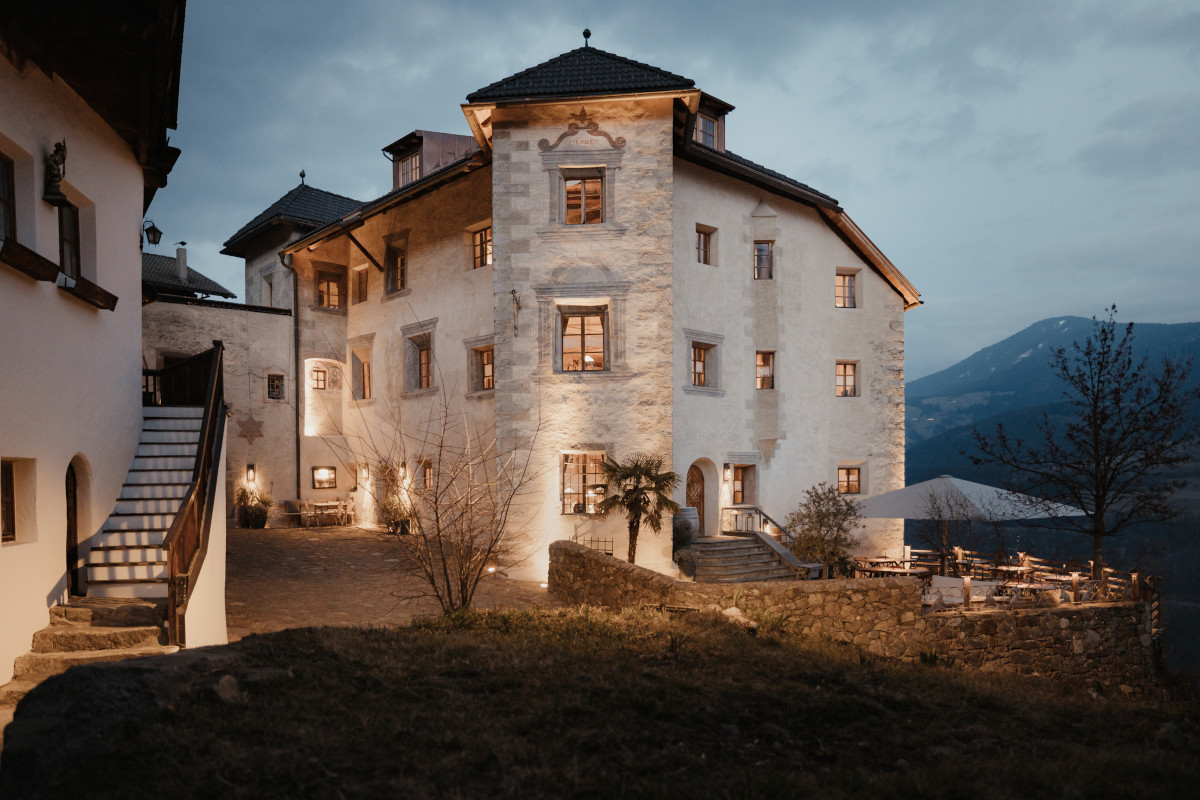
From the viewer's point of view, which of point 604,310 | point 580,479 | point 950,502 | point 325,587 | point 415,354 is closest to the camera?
point 325,587

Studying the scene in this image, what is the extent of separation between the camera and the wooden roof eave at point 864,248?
65.8 ft

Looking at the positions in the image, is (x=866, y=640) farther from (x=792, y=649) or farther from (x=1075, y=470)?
(x=1075, y=470)

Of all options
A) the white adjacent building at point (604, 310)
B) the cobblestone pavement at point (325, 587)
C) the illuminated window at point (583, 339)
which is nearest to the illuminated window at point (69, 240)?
the cobblestone pavement at point (325, 587)

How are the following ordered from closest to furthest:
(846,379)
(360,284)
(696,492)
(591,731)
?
(591,731) → (696,492) → (846,379) → (360,284)

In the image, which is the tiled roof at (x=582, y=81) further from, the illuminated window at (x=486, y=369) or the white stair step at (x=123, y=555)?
the white stair step at (x=123, y=555)

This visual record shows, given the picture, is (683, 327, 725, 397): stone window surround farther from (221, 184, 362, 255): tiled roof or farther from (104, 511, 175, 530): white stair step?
(221, 184, 362, 255): tiled roof

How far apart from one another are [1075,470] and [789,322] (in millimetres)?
7731

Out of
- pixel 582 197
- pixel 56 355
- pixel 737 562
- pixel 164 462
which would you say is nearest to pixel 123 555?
pixel 164 462

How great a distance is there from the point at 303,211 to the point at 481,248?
29.3 feet

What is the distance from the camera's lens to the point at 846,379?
21.1 metres

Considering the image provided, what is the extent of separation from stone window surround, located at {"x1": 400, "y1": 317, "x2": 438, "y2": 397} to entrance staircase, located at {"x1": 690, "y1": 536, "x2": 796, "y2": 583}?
26.5 ft

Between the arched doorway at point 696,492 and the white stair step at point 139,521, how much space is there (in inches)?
450

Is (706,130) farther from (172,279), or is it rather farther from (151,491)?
(172,279)

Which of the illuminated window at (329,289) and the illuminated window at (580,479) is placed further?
the illuminated window at (329,289)
